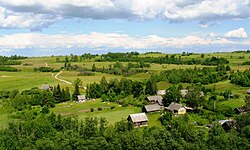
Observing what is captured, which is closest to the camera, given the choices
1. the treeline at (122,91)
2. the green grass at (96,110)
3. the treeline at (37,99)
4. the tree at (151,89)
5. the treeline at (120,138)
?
the treeline at (120,138)

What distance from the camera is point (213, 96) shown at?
86938mm

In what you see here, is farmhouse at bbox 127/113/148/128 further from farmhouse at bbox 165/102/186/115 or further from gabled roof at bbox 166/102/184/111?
gabled roof at bbox 166/102/184/111

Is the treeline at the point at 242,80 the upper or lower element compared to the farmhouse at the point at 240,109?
upper

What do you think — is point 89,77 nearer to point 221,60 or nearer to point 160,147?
point 221,60

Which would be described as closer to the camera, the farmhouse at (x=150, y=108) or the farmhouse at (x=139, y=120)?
the farmhouse at (x=139, y=120)

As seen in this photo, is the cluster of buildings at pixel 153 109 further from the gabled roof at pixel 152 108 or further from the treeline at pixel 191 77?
the treeline at pixel 191 77

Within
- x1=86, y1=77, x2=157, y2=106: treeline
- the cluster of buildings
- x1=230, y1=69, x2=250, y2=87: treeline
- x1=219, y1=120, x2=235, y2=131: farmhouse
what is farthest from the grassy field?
x1=230, y1=69, x2=250, y2=87: treeline

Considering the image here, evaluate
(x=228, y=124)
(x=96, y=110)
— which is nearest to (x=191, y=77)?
(x=96, y=110)

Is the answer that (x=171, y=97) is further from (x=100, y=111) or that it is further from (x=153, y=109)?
(x=100, y=111)

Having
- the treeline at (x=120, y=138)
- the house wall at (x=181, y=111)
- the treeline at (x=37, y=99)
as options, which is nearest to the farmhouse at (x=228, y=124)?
the treeline at (x=120, y=138)

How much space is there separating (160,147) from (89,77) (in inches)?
4032

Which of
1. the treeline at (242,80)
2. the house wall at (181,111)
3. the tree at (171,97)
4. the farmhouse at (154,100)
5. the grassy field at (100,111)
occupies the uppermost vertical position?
the treeline at (242,80)

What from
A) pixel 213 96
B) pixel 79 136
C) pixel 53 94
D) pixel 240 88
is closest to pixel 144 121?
pixel 79 136

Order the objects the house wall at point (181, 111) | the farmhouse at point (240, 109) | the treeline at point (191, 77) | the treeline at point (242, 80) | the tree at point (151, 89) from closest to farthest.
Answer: the farmhouse at point (240, 109) < the house wall at point (181, 111) < the tree at point (151, 89) < the treeline at point (242, 80) < the treeline at point (191, 77)
